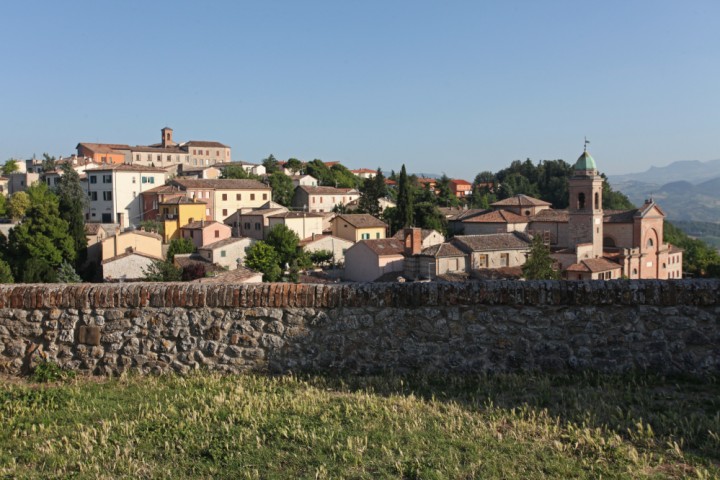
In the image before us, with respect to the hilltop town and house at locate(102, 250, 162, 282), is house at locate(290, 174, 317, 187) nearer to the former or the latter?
the hilltop town

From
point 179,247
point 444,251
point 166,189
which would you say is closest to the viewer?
point 444,251

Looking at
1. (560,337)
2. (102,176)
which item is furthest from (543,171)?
(560,337)

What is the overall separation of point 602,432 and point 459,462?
1.24m

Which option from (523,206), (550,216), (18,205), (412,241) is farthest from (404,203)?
(18,205)

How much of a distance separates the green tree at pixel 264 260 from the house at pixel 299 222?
8.55 metres

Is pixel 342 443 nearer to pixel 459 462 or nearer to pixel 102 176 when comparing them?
pixel 459 462

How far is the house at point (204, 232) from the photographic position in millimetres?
61531

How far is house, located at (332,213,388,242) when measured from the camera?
66.9 m

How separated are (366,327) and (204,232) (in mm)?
57222

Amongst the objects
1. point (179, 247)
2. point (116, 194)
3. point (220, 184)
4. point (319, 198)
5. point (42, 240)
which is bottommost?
point (179, 247)

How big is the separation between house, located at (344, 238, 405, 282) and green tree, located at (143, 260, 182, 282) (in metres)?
14.9

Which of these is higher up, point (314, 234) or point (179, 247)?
point (314, 234)

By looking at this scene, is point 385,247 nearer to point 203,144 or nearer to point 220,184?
point 220,184

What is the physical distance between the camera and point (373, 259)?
52.7m
